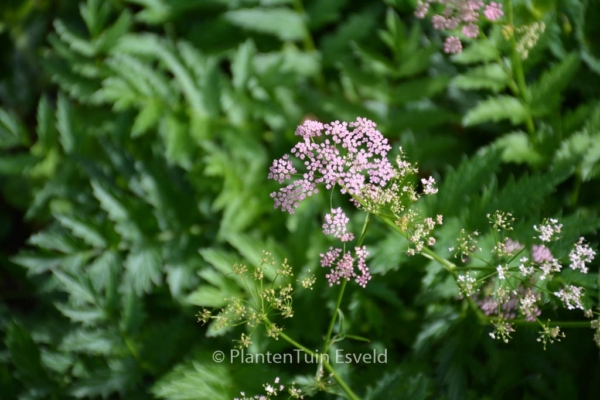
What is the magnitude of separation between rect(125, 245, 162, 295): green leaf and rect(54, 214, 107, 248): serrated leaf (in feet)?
0.43

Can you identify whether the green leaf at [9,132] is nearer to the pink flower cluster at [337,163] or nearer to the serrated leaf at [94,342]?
the serrated leaf at [94,342]

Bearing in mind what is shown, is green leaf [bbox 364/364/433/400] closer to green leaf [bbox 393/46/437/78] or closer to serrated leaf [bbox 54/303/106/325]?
serrated leaf [bbox 54/303/106/325]

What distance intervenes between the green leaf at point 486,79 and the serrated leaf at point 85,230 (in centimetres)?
150

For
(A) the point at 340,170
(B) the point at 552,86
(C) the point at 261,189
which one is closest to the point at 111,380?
(C) the point at 261,189

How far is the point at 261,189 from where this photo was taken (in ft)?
7.71

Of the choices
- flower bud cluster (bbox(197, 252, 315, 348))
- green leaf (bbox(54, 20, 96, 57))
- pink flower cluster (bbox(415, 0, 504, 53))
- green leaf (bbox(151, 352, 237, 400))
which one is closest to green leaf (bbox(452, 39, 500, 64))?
pink flower cluster (bbox(415, 0, 504, 53))

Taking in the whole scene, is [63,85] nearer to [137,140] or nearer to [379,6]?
[137,140]

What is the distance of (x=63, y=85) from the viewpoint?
2.66 m

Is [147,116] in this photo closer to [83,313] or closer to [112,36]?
[112,36]

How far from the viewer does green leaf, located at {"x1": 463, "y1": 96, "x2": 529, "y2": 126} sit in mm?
2045

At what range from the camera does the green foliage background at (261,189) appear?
188 cm

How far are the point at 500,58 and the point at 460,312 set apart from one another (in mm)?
941

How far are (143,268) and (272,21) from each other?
125cm

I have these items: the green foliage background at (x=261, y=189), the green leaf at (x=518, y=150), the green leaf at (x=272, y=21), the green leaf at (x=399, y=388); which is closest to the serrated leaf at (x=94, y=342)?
the green foliage background at (x=261, y=189)
